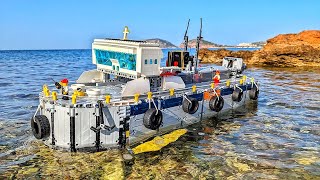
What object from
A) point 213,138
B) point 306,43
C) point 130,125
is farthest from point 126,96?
point 306,43

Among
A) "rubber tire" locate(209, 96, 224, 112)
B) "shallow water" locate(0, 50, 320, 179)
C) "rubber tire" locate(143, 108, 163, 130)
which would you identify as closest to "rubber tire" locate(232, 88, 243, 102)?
"shallow water" locate(0, 50, 320, 179)

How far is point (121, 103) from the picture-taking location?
49.4 feet

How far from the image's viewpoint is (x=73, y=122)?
46.1 ft

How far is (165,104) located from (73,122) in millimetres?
5470

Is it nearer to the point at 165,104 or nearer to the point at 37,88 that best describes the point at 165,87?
the point at 165,104

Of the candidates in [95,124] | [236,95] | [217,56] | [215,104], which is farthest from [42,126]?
[217,56]

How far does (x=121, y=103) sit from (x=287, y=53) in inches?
2958

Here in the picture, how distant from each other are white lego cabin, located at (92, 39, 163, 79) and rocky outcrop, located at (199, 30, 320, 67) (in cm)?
7050

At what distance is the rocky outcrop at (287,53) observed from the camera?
7856 centimetres

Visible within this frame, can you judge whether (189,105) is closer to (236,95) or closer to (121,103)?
(121,103)

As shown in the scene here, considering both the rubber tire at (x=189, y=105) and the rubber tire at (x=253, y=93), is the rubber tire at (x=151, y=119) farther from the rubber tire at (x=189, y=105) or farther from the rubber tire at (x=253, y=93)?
the rubber tire at (x=253, y=93)

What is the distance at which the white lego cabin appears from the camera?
16.5 meters

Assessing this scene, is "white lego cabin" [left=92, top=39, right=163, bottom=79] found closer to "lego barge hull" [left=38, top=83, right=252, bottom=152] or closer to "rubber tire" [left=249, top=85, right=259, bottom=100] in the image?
"lego barge hull" [left=38, top=83, right=252, bottom=152]

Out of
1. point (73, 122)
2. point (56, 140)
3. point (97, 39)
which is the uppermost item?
point (97, 39)
